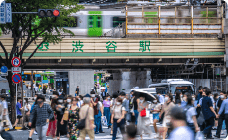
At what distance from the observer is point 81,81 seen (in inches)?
1357

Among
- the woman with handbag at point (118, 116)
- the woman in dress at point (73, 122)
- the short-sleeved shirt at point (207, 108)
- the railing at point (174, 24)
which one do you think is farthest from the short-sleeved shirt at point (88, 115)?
the railing at point (174, 24)

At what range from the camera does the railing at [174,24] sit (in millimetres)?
26703

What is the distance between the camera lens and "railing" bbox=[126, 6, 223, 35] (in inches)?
1051

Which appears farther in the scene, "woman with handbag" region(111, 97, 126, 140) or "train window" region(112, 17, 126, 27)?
"train window" region(112, 17, 126, 27)

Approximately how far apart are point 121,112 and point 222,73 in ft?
55.3

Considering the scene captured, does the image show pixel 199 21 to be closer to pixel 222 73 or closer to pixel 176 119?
pixel 222 73

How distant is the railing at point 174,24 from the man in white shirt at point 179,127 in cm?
2143

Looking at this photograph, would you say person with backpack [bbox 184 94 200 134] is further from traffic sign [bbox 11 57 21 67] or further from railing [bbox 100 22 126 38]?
railing [bbox 100 22 126 38]

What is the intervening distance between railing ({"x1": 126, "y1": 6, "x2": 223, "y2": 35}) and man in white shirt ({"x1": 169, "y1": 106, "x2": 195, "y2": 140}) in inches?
844

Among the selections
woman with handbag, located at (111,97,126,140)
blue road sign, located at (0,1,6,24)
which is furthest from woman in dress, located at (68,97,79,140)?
blue road sign, located at (0,1,6,24)

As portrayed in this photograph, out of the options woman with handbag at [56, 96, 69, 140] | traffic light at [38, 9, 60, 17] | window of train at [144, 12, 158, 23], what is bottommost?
woman with handbag at [56, 96, 69, 140]

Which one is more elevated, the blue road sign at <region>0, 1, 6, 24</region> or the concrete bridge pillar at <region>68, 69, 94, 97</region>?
the blue road sign at <region>0, 1, 6, 24</region>

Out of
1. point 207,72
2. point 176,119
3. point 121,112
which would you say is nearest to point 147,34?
point 207,72

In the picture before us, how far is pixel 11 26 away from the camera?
1878cm
